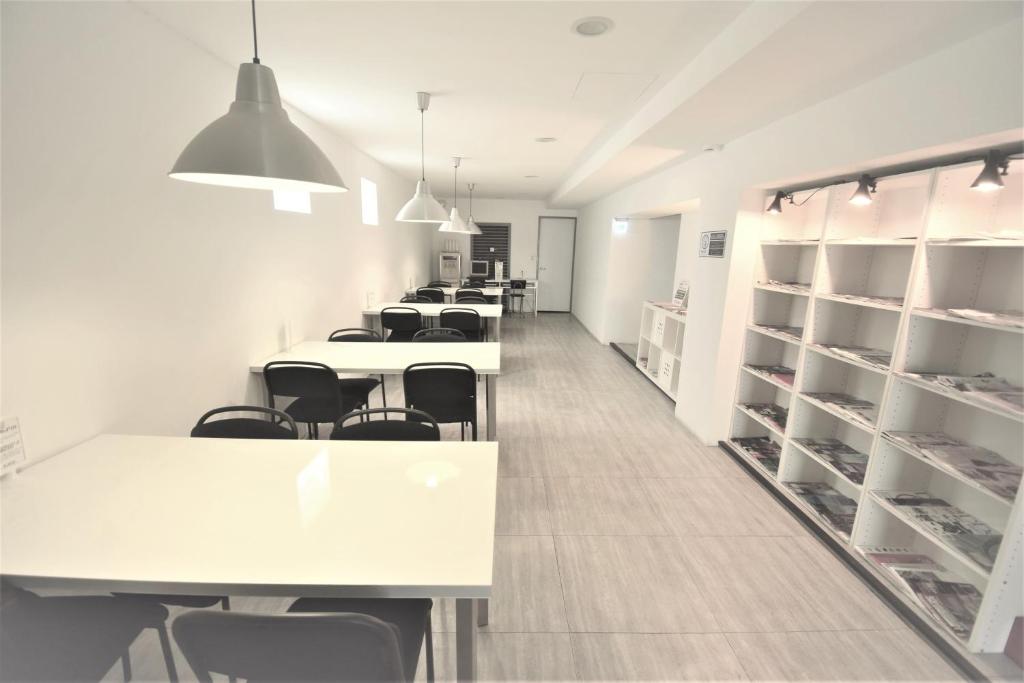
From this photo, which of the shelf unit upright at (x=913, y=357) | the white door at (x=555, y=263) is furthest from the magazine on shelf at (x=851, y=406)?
the white door at (x=555, y=263)

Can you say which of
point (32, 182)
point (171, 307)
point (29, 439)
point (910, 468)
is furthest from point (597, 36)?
point (29, 439)

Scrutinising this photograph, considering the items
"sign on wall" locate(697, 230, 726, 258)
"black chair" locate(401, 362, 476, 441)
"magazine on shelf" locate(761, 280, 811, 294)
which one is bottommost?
"black chair" locate(401, 362, 476, 441)

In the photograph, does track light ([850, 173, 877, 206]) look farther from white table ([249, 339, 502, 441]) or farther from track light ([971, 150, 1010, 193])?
white table ([249, 339, 502, 441])

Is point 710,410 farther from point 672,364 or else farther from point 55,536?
point 55,536

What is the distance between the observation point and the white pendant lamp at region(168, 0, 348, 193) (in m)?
1.08

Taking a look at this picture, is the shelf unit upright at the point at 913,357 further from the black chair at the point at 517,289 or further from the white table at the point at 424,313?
the black chair at the point at 517,289

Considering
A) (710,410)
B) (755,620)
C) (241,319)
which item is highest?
(241,319)

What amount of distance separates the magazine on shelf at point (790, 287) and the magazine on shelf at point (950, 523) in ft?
3.98

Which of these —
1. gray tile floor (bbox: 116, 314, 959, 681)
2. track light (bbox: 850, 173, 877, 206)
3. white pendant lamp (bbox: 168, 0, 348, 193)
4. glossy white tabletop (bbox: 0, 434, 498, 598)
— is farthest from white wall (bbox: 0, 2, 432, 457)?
track light (bbox: 850, 173, 877, 206)

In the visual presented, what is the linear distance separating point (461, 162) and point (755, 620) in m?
5.12

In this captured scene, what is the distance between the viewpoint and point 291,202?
3344 mm

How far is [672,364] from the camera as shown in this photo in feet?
15.1

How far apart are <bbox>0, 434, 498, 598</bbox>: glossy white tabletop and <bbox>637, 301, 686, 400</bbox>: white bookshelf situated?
336 cm

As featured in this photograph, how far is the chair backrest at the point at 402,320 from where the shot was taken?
4652 millimetres
